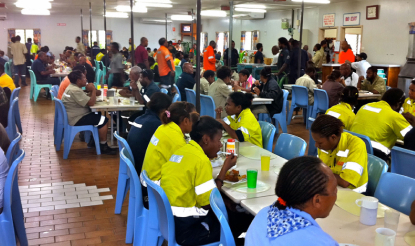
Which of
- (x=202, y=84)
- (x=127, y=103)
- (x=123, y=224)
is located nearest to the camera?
(x=123, y=224)

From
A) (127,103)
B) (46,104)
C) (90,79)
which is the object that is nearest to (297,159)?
(127,103)

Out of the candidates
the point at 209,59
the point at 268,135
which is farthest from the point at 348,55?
the point at 268,135

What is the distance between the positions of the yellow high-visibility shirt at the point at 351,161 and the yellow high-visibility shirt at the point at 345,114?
1395mm

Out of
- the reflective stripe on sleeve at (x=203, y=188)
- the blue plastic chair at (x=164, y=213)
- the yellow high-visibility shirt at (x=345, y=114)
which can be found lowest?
the blue plastic chair at (x=164, y=213)

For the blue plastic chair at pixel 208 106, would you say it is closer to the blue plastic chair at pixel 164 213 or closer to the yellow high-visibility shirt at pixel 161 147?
the yellow high-visibility shirt at pixel 161 147

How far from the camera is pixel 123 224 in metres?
3.11

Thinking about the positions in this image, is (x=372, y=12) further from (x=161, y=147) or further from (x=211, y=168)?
(x=211, y=168)

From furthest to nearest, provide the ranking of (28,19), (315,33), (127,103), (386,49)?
(28,19), (315,33), (386,49), (127,103)

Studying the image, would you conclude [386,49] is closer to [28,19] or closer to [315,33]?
[315,33]

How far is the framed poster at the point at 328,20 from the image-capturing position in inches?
482

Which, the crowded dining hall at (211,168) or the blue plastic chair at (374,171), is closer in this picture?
the crowded dining hall at (211,168)

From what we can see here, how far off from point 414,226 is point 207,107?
3.89 meters

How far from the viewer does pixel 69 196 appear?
3680 millimetres

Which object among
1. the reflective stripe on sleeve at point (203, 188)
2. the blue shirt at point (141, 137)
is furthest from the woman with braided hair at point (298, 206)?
the blue shirt at point (141, 137)
